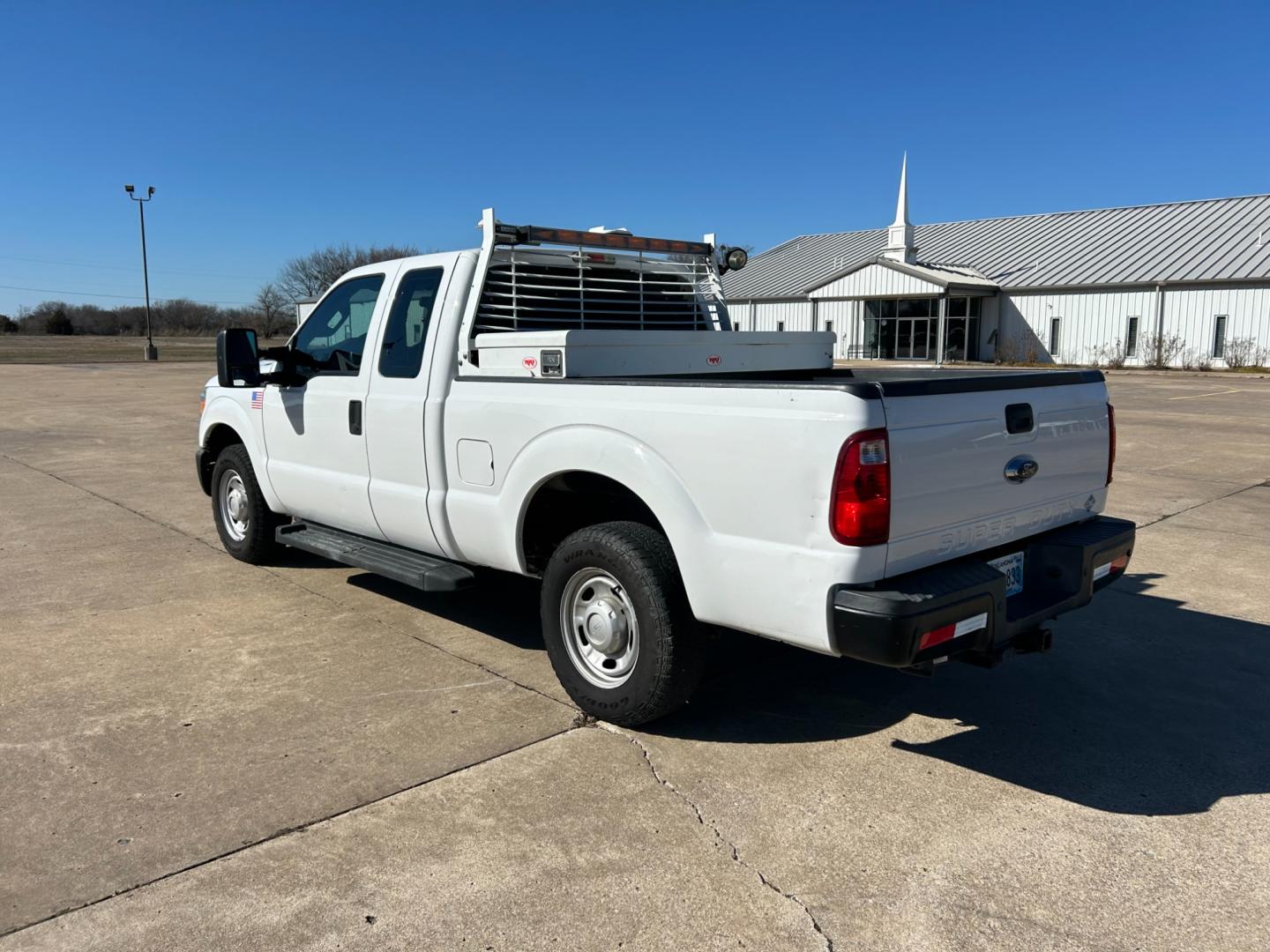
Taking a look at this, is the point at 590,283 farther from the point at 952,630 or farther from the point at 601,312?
the point at 952,630

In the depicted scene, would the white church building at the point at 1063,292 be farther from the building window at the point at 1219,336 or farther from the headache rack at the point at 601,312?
the headache rack at the point at 601,312

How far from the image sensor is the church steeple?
4472 cm

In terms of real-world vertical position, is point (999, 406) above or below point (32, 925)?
above

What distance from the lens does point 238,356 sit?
229 inches

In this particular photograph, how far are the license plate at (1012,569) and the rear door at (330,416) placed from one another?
3260 millimetres

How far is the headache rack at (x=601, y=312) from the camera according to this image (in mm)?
4688

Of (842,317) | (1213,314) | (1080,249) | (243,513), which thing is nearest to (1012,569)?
(243,513)

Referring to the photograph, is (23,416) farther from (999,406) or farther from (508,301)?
(999,406)

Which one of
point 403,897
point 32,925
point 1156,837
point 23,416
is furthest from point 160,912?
point 23,416

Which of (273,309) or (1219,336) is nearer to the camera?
(1219,336)

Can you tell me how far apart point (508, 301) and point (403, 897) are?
3078 millimetres

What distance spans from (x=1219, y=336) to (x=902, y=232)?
13.4m

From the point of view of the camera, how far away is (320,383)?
19.2 feet

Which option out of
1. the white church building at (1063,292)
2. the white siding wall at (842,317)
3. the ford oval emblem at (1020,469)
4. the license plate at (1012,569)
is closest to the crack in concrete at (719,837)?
the license plate at (1012,569)
